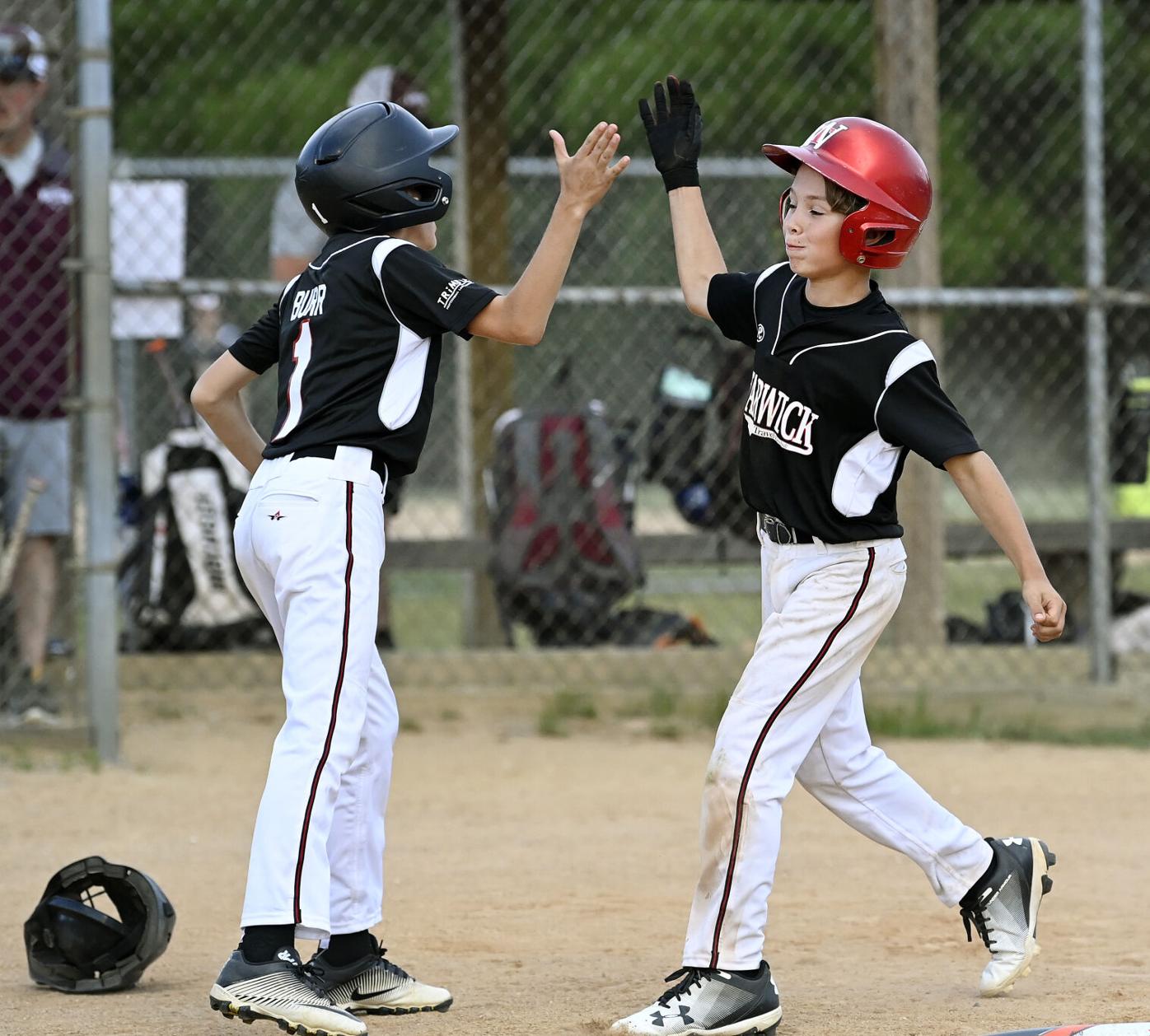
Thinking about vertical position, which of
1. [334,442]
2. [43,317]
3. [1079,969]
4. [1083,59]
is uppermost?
[1083,59]

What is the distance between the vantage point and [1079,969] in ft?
12.4

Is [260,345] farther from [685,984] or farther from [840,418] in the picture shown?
[685,984]

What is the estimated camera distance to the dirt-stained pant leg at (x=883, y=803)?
345 centimetres

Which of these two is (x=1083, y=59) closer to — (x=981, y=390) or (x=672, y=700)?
(x=672, y=700)

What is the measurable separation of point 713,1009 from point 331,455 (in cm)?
121

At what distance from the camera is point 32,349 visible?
640 centimetres

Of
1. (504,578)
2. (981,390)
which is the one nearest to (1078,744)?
(504,578)

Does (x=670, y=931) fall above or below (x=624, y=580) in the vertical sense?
below

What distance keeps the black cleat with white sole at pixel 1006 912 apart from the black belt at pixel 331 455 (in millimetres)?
1438

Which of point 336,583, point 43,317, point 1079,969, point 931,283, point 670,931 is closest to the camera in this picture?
point 336,583

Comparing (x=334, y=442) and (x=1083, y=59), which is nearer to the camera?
(x=334, y=442)

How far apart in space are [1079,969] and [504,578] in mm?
3985

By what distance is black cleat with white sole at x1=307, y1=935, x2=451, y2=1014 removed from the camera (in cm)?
340

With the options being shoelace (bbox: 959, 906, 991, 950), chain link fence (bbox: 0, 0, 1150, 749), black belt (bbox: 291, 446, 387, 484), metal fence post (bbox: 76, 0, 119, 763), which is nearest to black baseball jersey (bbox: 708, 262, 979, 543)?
black belt (bbox: 291, 446, 387, 484)
